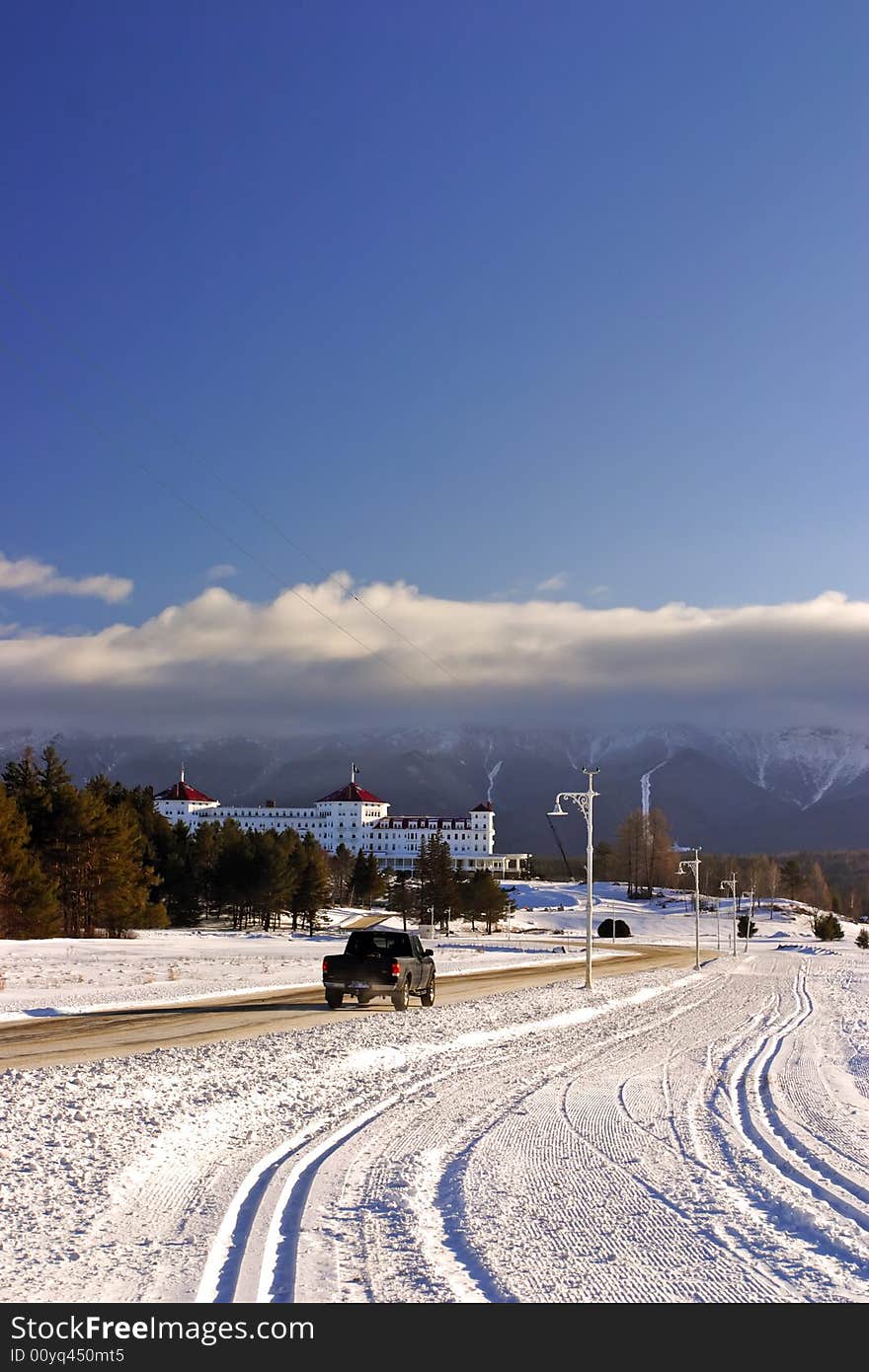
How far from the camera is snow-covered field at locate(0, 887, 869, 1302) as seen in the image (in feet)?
25.5

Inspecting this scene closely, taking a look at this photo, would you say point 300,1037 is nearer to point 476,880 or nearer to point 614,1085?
point 614,1085

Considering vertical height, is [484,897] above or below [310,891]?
below

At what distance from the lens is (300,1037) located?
2175 cm

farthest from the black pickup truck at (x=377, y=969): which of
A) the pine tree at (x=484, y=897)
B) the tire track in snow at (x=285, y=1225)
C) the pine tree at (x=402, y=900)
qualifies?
the pine tree at (x=484, y=897)

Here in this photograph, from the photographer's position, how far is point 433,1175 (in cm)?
1121

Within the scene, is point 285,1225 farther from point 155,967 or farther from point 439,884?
point 439,884

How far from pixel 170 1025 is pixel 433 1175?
15112mm

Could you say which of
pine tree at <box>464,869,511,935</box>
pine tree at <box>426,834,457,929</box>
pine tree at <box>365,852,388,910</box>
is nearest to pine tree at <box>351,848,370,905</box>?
pine tree at <box>365,852,388,910</box>

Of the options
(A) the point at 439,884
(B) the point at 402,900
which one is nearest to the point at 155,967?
(A) the point at 439,884

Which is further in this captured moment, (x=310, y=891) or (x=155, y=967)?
(x=310, y=891)

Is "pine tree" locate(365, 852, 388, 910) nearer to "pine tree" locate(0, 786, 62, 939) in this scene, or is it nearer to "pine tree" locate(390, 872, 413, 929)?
"pine tree" locate(390, 872, 413, 929)

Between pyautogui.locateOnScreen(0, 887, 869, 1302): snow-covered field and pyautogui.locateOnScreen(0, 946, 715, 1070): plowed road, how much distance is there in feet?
5.53

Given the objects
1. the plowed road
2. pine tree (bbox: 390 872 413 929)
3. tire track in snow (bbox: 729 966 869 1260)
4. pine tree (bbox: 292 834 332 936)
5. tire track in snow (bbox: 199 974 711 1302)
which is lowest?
pine tree (bbox: 390 872 413 929)
